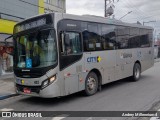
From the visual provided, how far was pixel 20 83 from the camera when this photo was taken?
844cm

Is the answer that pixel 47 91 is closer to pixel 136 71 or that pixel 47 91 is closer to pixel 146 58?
pixel 136 71

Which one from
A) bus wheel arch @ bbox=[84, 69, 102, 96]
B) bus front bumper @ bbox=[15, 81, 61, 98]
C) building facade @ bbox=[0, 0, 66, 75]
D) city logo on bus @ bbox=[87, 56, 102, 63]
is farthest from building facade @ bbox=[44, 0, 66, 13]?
bus front bumper @ bbox=[15, 81, 61, 98]

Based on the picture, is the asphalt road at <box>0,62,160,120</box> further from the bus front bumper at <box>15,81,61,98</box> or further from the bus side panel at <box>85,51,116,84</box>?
the bus side panel at <box>85,51,116,84</box>

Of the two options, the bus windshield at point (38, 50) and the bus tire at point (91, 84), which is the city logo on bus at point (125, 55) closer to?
the bus tire at point (91, 84)

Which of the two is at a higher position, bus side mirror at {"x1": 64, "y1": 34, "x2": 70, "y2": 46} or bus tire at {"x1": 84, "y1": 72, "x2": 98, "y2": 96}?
bus side mirror at {"x1": 64, "y1": 34, "x2": 70, "y2": 46}

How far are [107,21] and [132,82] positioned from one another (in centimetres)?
401

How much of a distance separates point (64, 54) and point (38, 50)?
2.93 ft

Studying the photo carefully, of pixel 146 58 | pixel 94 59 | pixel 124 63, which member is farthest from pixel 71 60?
pixel 146 58

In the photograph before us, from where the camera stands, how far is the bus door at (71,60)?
7.84 meters

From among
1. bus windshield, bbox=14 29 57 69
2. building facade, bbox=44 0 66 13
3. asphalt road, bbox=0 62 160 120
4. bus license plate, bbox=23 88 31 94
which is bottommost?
asphalt road, bbox=0 62 160 120

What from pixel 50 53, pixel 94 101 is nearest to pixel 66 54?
pixel 50 53

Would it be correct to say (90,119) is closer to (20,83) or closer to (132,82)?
(20,83)

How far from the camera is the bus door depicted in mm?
7844

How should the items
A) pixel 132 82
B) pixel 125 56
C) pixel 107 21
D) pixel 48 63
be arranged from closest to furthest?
pixel 48 63 → pixel 107 21 → pixel 125 56 → pixel 132 82
